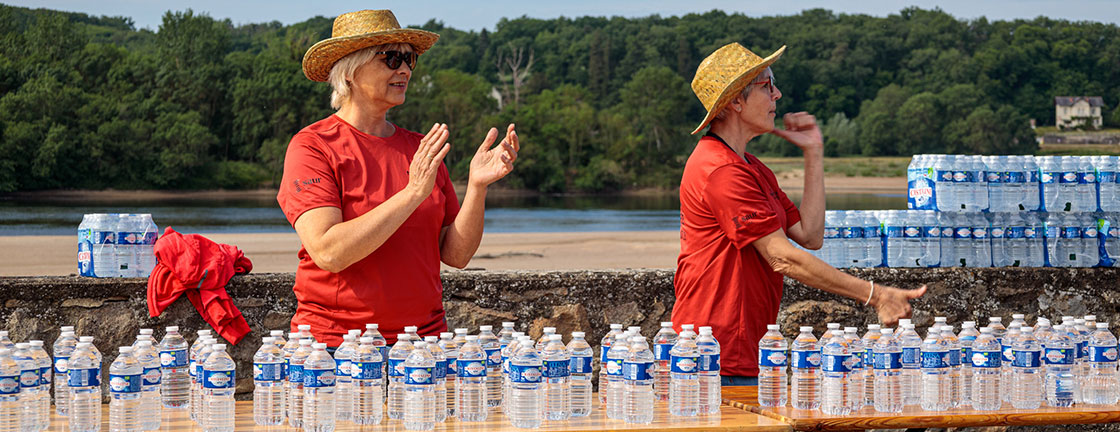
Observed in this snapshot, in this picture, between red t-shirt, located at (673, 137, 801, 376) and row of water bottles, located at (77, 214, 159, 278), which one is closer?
red t-shirt, located at (673, 137, 801, 376)

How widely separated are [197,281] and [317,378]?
8.57 ft

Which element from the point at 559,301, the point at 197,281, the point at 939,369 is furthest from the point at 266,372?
the point at 559,301

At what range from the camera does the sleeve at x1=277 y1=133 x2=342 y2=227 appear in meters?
3.96

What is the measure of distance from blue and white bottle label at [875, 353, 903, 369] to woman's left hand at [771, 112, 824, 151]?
0.94 m

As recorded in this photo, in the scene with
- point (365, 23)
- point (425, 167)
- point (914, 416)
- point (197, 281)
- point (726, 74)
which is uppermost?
point (365, 23)

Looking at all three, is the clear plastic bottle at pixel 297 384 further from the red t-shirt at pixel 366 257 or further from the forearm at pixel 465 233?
the forearm at pixel 465 233

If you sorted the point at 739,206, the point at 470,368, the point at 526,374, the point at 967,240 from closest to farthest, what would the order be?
the point at 526,374
the point at 470,368
the point at 739,206
the point at 967,240

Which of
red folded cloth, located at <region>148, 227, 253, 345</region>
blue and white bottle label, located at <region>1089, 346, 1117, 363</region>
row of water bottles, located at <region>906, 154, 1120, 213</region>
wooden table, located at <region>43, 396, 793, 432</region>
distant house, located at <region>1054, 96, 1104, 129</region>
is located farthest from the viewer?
distant house, located at <region>1054, 96, 1104, 129</region>

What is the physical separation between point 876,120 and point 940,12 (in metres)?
32.9

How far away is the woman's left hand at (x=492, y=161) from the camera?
4.03m

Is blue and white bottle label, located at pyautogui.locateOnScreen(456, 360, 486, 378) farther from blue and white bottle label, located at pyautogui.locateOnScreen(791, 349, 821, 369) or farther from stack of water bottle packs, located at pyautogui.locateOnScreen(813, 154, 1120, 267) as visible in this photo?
stack of water bottle packs, located at pyautogui.locateOnScreen(813, 154, 1120, 267)

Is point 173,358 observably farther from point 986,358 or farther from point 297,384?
point 986,358

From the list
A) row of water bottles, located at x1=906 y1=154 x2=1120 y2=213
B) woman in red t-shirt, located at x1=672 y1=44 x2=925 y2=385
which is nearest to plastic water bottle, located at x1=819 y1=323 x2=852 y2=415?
woman in red t-shirt, located at x1=672 y1=44 x2=925 y2=385

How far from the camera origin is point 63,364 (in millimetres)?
3730
